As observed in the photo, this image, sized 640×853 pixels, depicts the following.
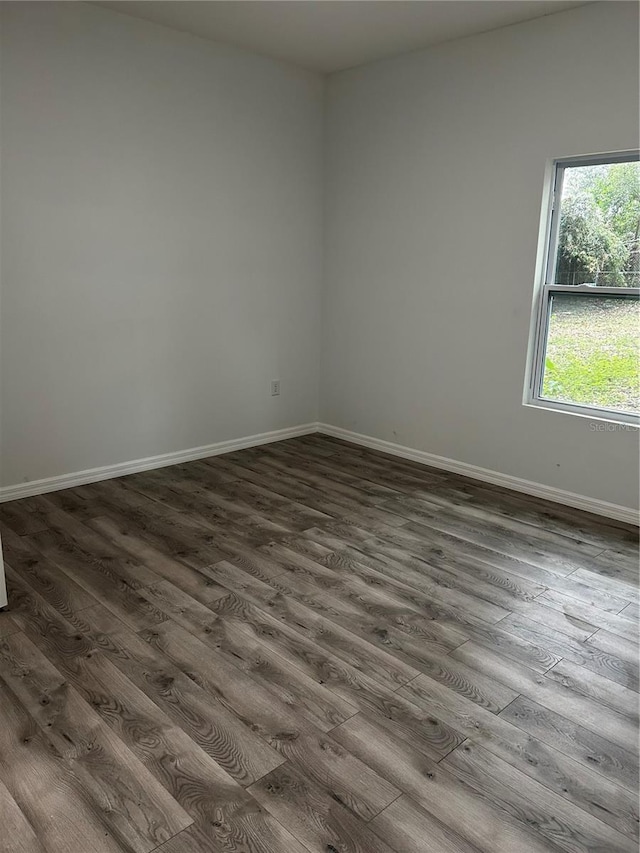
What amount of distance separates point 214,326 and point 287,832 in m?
3.42

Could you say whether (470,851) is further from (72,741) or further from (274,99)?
(274,99)

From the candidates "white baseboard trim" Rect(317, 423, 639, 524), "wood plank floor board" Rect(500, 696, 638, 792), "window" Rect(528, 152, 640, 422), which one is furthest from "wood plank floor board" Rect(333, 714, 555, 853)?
"window" Rect(528, 152, 640, 422)

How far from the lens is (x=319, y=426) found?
541 cm

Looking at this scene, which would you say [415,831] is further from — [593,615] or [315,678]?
[593,615]

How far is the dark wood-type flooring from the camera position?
1715 mm

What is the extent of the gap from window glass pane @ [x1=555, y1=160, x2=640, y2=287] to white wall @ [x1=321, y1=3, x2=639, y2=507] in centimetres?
15

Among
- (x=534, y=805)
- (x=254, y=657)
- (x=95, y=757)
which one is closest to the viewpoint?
(x=534, y=805)

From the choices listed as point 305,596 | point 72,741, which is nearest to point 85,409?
point 305,596

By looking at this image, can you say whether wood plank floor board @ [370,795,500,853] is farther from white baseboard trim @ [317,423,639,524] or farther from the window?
the window

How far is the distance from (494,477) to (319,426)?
1661 mm

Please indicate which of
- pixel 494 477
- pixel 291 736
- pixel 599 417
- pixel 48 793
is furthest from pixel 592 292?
pixel 48 793

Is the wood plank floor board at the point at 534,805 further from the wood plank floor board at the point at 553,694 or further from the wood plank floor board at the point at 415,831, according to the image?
the wood plank floor board at the point at 553,694

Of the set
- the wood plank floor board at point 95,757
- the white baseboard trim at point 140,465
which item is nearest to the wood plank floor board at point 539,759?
the wood plank floor board at point 95,757

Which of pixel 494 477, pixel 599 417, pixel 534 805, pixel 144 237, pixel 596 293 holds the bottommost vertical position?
pixel 534 805
